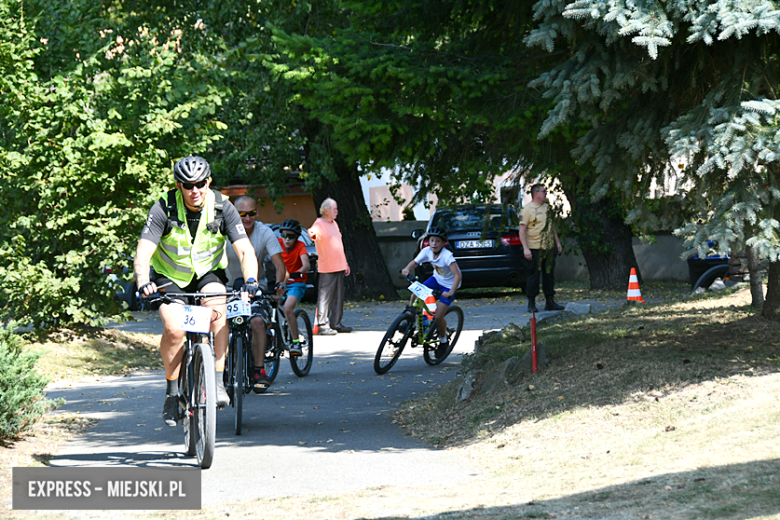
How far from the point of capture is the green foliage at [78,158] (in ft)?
38.7

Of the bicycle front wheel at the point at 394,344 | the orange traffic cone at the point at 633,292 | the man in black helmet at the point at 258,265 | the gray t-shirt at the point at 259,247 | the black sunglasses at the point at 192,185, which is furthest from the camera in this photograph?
the orange traffic cone at the point at 633,292

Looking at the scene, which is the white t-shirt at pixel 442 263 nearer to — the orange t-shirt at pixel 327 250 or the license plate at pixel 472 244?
the orange t-shirt at pixel 327 250

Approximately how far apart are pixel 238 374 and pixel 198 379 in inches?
55.0

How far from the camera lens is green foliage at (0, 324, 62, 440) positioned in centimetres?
702

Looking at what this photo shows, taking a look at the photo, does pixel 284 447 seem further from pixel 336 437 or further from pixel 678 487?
pixel 678 487

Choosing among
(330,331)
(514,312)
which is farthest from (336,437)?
(514,312)

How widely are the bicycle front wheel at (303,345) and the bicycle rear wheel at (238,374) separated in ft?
7.85

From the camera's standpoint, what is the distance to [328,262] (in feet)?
46.9

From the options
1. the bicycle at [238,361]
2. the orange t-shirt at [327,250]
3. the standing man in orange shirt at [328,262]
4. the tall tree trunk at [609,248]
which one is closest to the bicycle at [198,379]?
the bicycle at [238,361]

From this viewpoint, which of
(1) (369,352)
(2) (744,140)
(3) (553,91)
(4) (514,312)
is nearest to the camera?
(2) (744,140)

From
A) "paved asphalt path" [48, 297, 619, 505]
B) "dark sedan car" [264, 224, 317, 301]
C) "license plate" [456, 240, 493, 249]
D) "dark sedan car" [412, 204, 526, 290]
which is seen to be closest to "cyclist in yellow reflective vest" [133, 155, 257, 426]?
"paved asphalt path" [48, 297, 619, 505]

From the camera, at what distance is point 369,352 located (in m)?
12.9

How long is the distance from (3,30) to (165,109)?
211 cm

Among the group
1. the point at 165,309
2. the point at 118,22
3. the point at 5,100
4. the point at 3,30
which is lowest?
the point at 165,309
